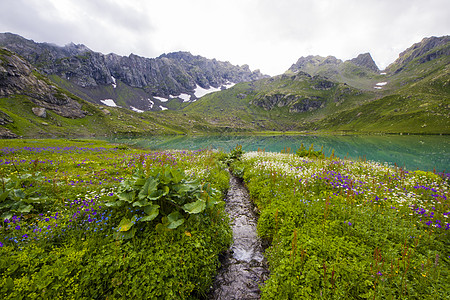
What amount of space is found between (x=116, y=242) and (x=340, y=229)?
691 cm

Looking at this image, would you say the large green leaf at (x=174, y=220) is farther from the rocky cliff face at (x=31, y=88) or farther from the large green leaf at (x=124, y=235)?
the rocky cliff face at (x=31, y=88)

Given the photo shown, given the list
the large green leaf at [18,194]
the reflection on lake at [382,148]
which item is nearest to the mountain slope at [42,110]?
the reflection on lake at [382,148]

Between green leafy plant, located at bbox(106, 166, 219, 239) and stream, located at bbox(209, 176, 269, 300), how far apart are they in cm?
239

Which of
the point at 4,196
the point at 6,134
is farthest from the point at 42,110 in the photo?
the point at 4,196

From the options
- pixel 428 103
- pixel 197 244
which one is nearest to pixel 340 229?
pixel 197 244

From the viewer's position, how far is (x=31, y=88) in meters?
120

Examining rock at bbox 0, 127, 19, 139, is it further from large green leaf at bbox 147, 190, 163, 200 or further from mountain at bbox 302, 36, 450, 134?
mountain at bbox 302, 36, 450, 134

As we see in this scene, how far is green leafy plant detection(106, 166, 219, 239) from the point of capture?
499cm

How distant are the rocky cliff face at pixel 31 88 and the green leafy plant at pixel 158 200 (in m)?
164

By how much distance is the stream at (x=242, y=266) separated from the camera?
17.5ft

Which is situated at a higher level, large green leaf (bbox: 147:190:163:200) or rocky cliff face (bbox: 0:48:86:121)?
rocky cliff face (bbox: 0:48:86:121)

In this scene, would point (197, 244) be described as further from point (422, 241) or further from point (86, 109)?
point (86, 109)

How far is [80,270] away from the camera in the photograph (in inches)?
152

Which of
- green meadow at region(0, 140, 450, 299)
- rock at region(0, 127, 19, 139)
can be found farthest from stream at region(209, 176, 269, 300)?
rock at region(0, 127, 19, 139)
